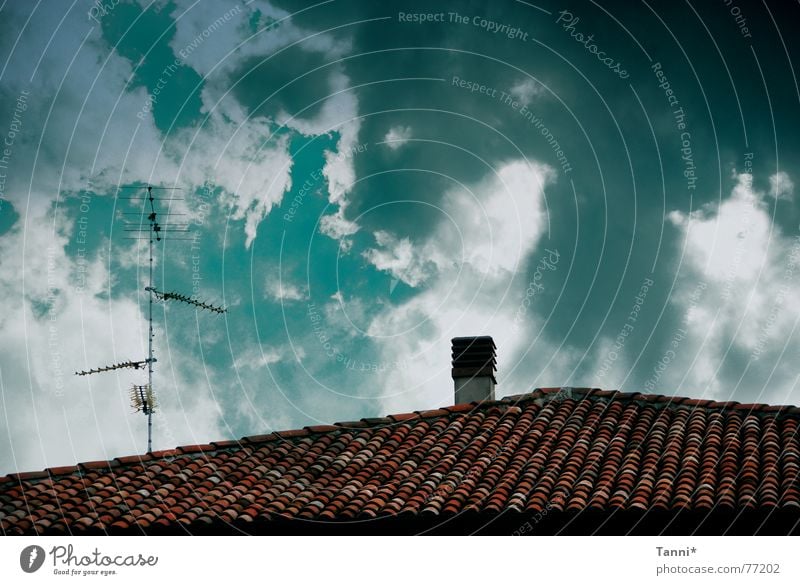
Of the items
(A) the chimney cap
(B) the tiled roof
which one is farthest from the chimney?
(B) the tiled roof

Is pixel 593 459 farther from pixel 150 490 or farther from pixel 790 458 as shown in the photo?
pixel 150 490

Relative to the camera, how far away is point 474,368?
19922 millimetres

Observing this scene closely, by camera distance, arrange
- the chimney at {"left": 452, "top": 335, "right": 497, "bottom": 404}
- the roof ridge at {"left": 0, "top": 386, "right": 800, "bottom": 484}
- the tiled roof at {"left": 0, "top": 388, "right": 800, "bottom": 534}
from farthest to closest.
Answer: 1. the chimney at {"left": 452, "top": 335, "right": 497, "bottom": 404}
2. the roof ridge at {"left": 0, "top": 386, "right": 800, "bottom": 484}
3. the tiled roof at {"left": 0, "top": 388, "right": 800, "bottom": 534}

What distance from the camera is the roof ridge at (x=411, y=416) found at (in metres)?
16.6

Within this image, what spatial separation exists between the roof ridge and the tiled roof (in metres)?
0.02

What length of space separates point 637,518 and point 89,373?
11327 mm

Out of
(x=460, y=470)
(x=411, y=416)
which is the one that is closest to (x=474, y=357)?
(x=411, y=416)

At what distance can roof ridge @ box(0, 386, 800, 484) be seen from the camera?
1659 centimetres

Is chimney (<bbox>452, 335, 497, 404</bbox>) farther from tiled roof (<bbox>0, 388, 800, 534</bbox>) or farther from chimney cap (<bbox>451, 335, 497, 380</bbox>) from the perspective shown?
tiled roof (<bbox>0, 388, 800, 534</bbox>)

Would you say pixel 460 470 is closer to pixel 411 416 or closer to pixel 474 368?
pixel 411 416

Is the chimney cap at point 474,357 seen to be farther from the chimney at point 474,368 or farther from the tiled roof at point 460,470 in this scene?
the tiled roof at point 460,470

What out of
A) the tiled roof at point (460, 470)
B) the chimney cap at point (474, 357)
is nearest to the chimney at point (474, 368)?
the chimney cap at point (474, 357)

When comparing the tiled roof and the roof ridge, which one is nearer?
the tiled roof
